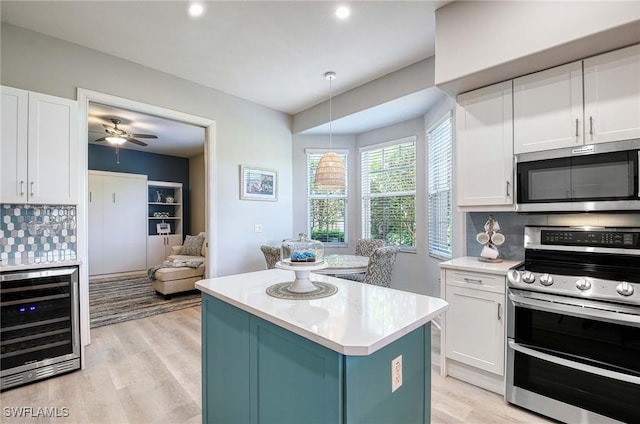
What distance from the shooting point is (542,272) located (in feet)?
6.63

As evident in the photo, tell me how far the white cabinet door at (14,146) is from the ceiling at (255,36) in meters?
0.74

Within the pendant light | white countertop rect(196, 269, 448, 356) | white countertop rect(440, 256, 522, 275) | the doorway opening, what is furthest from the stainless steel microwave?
the doorway opening

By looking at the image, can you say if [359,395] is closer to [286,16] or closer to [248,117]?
[286,16]

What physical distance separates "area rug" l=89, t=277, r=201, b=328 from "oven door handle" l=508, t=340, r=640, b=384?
13.4 ft

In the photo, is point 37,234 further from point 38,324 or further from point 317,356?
point 317,356

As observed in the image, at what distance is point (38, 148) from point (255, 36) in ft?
6.95

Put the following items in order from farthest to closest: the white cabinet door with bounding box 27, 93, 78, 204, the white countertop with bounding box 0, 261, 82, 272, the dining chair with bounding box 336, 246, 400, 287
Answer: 1. the dining chair with bounding box 336, 246, 400, 287
2. the white cabinet door with bounding box 27, 93, 78, 204
3. the white countertop with bounding box 0, 261, 82, 272

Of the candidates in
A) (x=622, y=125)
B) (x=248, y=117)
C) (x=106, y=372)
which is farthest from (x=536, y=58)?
(x=106, y=372)

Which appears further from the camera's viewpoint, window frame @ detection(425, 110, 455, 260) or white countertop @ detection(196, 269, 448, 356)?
window frame @ detection(425, 110, 455, 260)

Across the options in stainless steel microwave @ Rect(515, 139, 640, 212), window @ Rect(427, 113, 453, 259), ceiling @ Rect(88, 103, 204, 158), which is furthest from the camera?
ceiling @ Rect(88, 103, 204, 158)

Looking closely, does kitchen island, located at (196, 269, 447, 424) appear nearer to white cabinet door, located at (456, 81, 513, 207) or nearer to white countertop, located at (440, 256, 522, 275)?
white countertop, located at (440, 256, 522, 275)

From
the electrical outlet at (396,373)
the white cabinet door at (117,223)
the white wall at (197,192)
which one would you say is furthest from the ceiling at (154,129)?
the electrical outlet at (396,373)

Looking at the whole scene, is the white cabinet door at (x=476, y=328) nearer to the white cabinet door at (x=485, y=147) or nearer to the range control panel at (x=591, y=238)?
the range control panel at (x=591, y=238)

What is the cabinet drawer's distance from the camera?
214 cm
